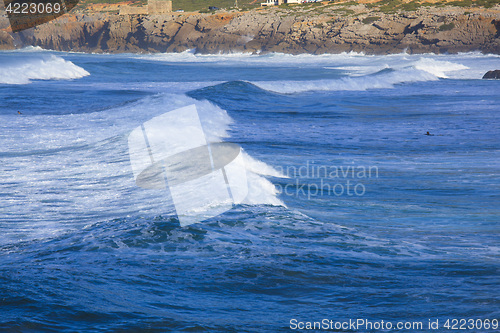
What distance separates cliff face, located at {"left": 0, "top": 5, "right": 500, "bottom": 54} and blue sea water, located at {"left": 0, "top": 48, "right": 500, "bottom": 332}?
47.0m

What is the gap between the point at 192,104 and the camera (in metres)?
14.9

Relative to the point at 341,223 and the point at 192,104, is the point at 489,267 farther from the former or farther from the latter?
the point at 192,104

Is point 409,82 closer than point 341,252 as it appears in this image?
No

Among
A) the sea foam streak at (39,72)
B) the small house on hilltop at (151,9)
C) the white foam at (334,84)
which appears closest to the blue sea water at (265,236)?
the white foam at (334,84)

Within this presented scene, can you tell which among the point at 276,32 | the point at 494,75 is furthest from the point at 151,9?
the point at 494,75

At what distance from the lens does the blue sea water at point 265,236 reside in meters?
3.40

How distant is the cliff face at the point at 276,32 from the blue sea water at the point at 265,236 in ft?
154

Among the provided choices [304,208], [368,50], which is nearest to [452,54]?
[368,50]

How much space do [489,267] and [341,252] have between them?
1180 mm

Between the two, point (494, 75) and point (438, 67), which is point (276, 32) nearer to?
point (438, 67)

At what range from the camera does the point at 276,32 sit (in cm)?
6438

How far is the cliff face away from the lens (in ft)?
175

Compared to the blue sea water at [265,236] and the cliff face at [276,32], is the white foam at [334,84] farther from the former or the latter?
the cliff face at [276,32]

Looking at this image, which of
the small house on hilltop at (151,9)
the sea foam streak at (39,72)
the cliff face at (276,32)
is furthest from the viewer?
the small house on hilltop at (151,9)
